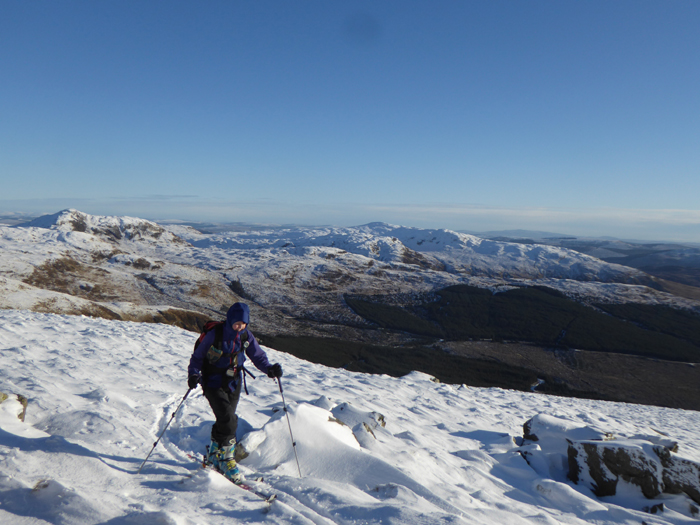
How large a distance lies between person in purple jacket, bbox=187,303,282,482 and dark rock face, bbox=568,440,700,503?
7758 millimetres

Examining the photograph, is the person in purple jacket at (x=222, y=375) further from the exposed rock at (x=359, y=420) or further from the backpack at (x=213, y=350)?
the exposed rock at (x=359, y=420)

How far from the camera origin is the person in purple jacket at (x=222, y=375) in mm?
5629

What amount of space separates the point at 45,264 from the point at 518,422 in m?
122

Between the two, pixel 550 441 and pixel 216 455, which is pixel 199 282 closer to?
pixel 216 455

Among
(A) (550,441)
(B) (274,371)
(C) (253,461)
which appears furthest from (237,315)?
(A) (550,441)

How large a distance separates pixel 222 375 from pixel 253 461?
1906 millimetres

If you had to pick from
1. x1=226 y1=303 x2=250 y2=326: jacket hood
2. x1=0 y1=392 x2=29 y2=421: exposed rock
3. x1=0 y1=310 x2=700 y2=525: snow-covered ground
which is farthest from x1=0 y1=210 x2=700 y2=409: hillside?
x1=226 y1=303 x2=250 y2=326: jacket hood

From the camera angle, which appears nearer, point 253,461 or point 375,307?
point 253,461

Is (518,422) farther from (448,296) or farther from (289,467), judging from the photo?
(448,296)

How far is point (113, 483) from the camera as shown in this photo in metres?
4.91

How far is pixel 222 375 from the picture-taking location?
5727 millimetres

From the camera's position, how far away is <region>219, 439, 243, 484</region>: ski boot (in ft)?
18.0

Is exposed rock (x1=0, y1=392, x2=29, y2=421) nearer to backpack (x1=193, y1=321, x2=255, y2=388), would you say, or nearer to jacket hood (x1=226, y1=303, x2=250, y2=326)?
backpack (x1=193, y1=321, x2=255, y2=388)

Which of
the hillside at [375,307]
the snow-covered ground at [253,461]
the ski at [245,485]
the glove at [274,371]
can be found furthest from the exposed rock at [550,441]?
the hillside at [375,307]
